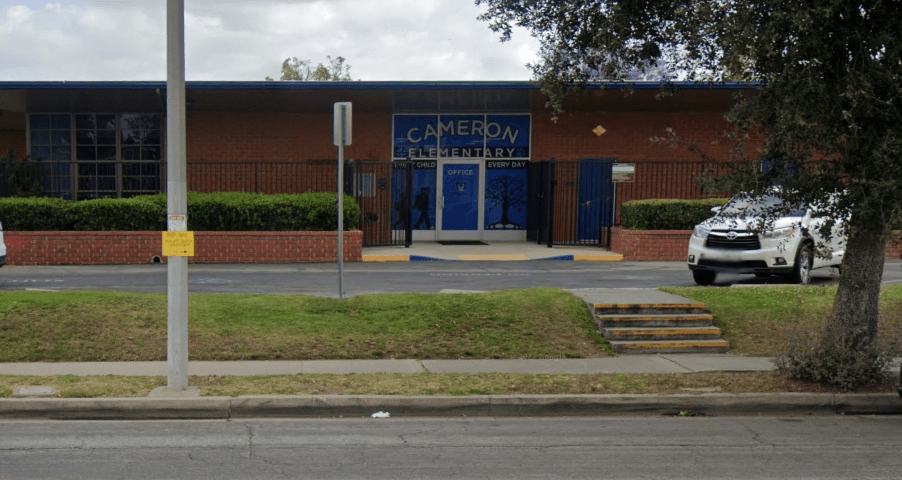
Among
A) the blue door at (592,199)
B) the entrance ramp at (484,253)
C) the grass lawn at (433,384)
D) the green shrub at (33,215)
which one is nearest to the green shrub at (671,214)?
the entrance ramp at (484,253)

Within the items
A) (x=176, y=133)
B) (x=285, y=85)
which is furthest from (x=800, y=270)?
(x=285, y=85)

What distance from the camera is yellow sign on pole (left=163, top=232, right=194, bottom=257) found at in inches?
344

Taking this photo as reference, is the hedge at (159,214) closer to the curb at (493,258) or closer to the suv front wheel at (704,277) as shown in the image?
the curb at (493,258)

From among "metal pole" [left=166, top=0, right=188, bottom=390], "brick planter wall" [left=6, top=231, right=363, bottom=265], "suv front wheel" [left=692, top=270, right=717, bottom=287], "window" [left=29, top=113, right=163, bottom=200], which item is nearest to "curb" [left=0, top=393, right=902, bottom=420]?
"metal pole" [left=166, top=0, right=188, bottom=390]

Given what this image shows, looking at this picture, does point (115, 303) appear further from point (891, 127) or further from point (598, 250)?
point (598, 250)

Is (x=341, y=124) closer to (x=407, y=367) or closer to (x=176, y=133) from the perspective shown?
(x=407, y=367)

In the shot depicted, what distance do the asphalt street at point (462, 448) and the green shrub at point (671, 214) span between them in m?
13.1

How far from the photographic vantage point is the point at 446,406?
347 inches

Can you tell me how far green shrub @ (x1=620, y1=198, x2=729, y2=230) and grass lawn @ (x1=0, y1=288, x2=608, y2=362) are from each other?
9320mm

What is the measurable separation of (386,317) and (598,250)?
11939mm

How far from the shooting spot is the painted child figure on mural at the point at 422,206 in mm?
26047

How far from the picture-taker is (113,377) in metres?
9.76

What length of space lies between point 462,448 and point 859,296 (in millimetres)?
4837

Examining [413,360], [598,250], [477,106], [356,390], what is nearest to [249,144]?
[477,106]
